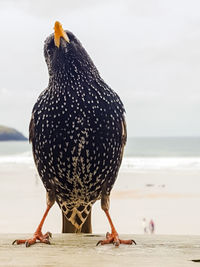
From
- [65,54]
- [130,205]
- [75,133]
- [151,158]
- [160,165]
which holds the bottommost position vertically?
[130,205]

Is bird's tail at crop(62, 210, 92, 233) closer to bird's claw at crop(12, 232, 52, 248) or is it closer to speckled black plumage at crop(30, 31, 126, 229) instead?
speckled black plumage at crop(30, 31, 126, 229)

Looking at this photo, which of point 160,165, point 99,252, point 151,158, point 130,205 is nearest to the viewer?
point 99,252

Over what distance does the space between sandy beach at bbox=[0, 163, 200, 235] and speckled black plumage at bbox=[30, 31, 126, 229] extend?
6230 mm

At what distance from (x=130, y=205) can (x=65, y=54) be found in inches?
446

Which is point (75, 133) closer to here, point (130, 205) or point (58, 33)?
point (58, 33)

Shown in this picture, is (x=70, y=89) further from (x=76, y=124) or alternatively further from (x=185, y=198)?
(x=185, y=198)

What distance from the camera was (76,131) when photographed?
94.4 inches

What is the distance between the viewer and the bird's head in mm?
2457

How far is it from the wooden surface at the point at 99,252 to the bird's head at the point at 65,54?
0.97 meters

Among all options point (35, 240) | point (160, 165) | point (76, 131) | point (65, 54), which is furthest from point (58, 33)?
point (160, 165)

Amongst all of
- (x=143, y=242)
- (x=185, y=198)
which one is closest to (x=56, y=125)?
(x=143, y=242)

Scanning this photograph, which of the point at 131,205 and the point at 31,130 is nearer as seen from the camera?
the point at 31,130

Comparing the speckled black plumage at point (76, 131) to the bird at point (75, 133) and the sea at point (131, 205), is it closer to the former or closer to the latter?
the bird at point (75, 133)

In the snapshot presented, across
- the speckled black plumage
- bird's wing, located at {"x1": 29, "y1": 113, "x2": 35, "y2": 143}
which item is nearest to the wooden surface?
the speckled black plumage
